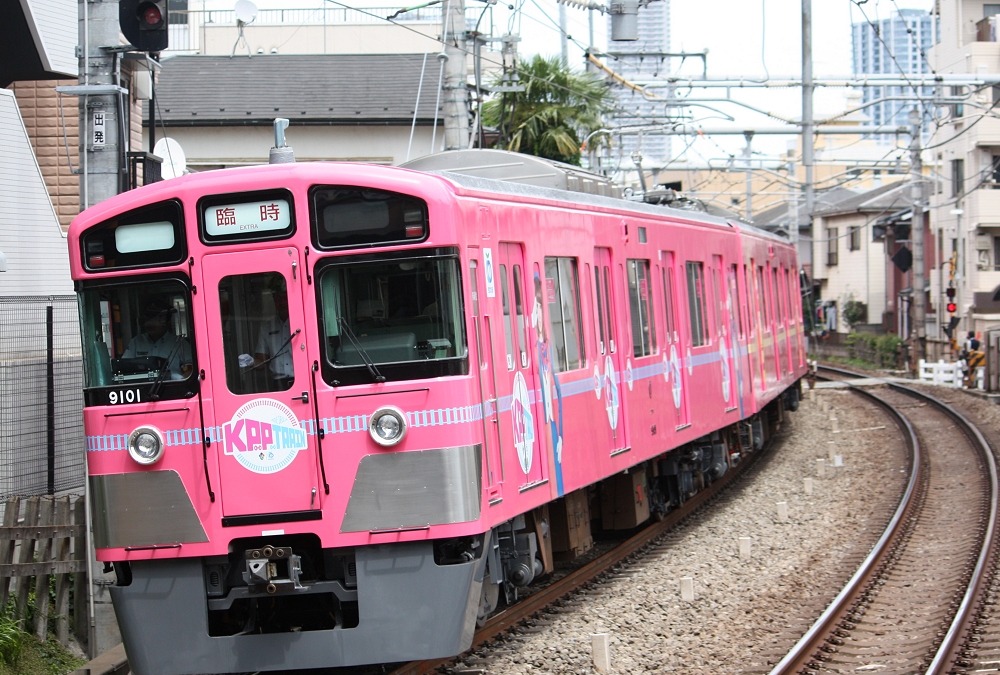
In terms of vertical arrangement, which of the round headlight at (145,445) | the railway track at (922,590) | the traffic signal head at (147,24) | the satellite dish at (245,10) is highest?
the satellite dish at (245,10)

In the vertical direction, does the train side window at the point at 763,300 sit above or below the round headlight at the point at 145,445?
above

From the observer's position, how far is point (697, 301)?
47.4 feet

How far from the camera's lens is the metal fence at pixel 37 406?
10.3 metres

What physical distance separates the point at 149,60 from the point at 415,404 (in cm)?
402

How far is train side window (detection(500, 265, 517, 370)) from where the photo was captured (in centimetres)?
839

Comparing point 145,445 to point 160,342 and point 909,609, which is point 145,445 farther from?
point 909,609

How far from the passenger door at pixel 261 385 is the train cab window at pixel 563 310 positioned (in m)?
2.29

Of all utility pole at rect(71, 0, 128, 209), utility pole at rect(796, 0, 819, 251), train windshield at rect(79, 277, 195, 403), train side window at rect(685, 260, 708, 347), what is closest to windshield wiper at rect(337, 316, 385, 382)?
train windshield at rect(79, 277, 195, 403)

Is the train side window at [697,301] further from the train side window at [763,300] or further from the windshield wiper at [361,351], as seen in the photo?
the windshield wiper at [361,351]

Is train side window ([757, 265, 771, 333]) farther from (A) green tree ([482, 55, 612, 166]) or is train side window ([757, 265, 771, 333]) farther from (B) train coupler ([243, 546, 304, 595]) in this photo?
(B) train coupler ([243, 546, 304, 595])

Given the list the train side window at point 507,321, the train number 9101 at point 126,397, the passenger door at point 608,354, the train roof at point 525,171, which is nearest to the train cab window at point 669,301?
the train roof at point 525,171

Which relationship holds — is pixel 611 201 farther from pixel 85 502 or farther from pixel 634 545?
pixel 85 502

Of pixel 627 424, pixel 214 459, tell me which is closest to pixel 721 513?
pixel 627 424

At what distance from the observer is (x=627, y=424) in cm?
1128
